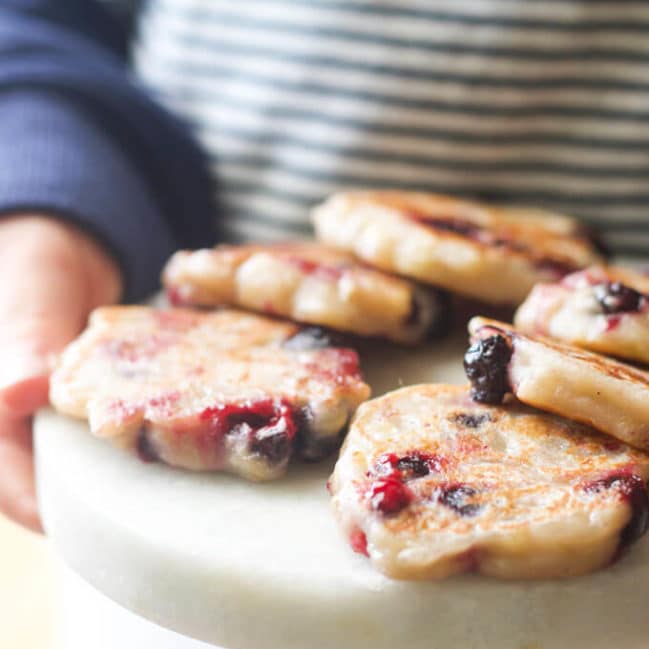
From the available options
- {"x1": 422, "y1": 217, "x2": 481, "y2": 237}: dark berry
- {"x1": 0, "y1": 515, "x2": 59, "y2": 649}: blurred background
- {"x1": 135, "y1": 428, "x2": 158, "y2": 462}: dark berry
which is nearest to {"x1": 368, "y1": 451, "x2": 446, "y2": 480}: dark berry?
{"x1": 135, "y1": 428, "x2": 158, "y2": 462}: dark berry

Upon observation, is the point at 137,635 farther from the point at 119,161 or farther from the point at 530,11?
the point at 530,11

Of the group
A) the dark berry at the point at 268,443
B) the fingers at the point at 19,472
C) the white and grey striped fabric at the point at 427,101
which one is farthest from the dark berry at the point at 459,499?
the white and grey striped fabric at the point at 427,101

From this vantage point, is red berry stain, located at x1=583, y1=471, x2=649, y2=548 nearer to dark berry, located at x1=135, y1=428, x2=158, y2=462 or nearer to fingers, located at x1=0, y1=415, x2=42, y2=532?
dark berry, located at x1=135, y1=428, x2=158, y2=462

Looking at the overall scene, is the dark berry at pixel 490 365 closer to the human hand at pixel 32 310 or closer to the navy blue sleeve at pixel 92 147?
the human hand at pixel 32 310

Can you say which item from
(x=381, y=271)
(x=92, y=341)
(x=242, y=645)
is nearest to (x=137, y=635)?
(x=242, y=645)

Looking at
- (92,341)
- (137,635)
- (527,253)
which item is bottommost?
(137,635)
